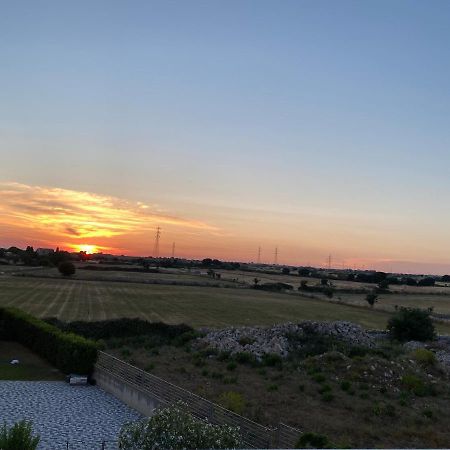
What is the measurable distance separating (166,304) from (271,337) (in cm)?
3703

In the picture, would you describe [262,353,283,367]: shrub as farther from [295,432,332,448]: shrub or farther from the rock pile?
[295,432,332,448]: shrub

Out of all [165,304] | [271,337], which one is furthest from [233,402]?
[165,304]

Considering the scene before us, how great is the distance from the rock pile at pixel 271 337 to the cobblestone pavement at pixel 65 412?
11471 mm

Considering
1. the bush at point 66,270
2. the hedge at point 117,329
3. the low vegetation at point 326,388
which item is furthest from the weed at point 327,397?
the bush at point 66,270

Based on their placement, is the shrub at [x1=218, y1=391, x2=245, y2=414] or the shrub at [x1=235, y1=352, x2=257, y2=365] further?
the shrub at [x1=235, y1=352, x2=257, y2=365]

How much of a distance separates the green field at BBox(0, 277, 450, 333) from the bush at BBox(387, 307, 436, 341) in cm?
1444

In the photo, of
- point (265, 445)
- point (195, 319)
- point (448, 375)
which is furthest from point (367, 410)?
point (195, 319)

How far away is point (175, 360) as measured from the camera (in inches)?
1271

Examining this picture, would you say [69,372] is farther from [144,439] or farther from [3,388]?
[144,439]

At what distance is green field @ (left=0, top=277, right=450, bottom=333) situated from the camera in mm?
60031

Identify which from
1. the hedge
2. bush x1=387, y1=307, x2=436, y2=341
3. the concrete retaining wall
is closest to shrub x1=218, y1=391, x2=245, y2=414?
the concrete retaining wall

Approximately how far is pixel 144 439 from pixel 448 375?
83.3ft

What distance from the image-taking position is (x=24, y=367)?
30141mm

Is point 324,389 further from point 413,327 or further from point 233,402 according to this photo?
point 413,327
